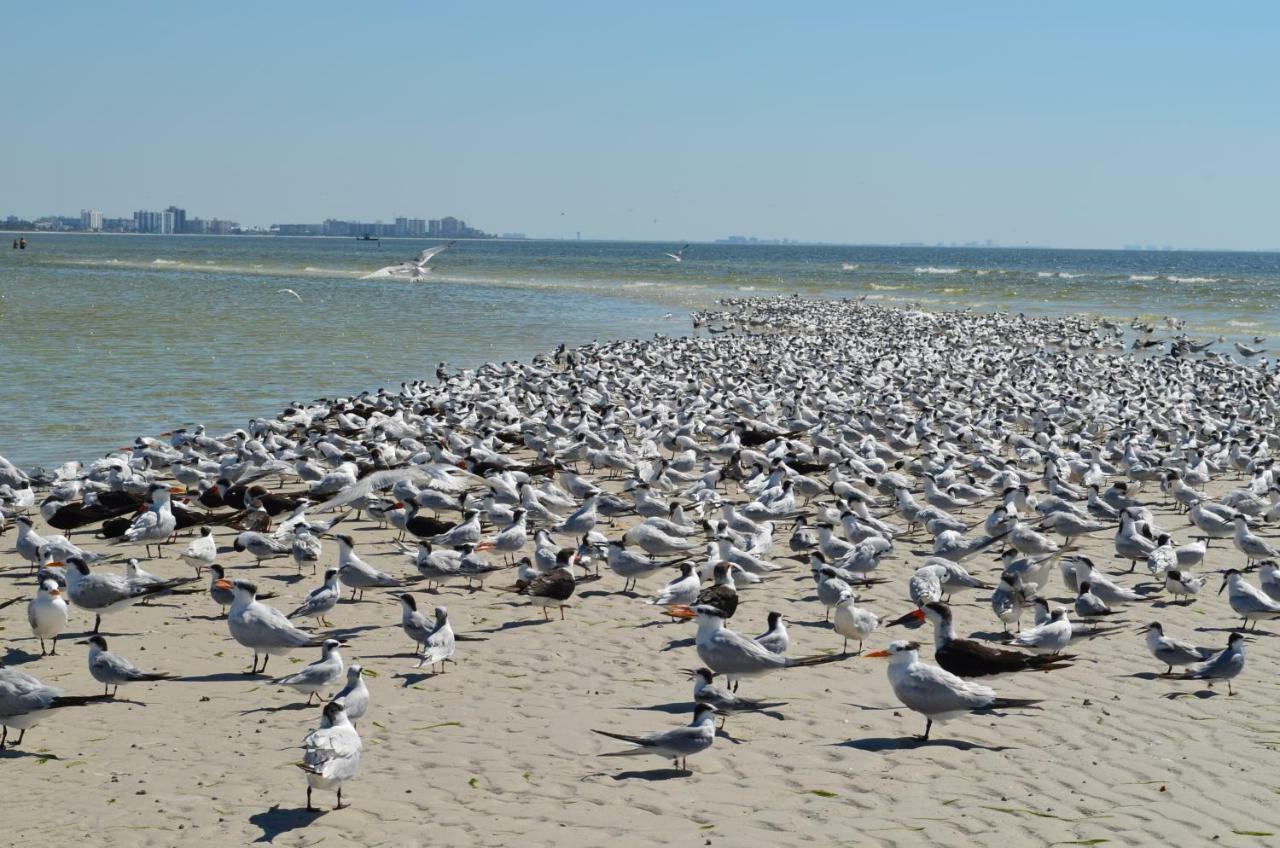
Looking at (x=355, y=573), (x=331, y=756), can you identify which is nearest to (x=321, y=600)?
(x=355, y=573)

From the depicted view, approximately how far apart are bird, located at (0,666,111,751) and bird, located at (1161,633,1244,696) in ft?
25.3

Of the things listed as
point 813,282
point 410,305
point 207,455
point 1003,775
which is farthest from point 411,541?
point 813,282

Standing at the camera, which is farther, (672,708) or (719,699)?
(672,708)

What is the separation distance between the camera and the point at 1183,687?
9344mm

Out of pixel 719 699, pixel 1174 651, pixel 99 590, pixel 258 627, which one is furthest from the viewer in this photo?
pixel 99 590

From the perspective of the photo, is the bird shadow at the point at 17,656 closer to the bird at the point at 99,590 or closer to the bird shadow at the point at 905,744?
the bird at the point at 99,590

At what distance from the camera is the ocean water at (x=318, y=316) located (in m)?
26.2

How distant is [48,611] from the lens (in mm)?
9656

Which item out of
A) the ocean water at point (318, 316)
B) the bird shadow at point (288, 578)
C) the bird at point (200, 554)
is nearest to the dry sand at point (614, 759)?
the bird at point (200, 554)

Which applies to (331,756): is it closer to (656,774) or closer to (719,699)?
(656,774)

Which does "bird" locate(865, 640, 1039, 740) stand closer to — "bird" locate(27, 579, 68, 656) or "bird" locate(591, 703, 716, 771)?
"bird" locate(591, 703, 716, 771)

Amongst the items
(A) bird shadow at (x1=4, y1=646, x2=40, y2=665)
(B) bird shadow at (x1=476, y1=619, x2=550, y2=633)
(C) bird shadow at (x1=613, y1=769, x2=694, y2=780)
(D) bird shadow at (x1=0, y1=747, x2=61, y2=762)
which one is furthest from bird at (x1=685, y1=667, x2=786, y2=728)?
(A) bird shadow at (x1=4, y1=646, x2=40, y2=665)

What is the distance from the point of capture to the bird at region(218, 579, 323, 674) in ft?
30.4

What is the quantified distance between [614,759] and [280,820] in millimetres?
2081
